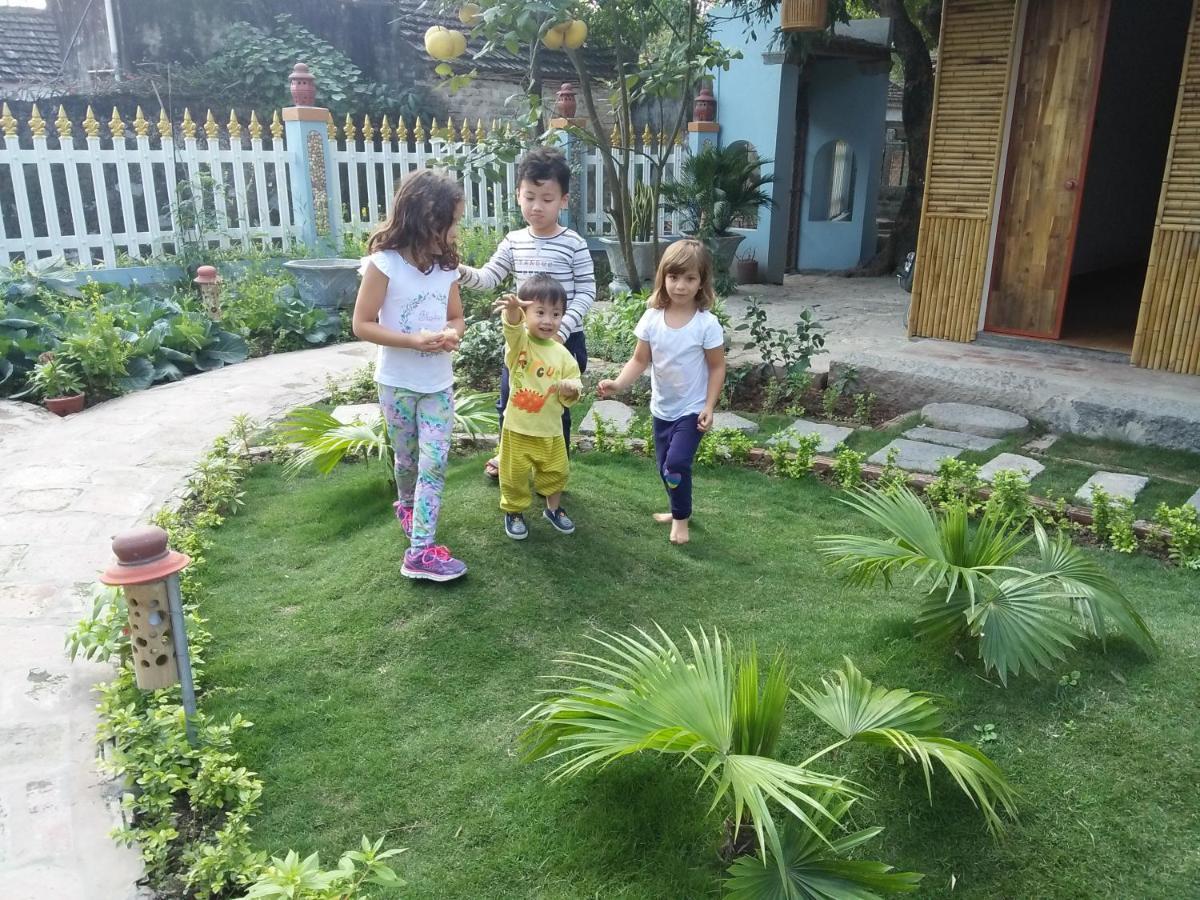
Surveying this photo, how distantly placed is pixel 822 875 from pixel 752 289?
28.7 feet

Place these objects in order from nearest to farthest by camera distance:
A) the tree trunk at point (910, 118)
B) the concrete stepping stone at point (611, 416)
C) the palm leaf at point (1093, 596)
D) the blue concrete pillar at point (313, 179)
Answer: the palm leaf at point (1093, 596) → the concrete stepping stone at point (611, 416) → the blue concrete pillar at point (313, 179) → the tree trunk at point (910, 118)

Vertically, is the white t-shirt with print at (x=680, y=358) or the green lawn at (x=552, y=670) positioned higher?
the white t-shirt with print at (x=680, y=358)

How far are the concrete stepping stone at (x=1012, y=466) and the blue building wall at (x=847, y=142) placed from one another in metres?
7.20

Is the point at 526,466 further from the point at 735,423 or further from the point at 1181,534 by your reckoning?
the point at 1181,534

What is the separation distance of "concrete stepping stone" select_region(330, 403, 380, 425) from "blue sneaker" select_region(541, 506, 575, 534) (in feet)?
3.81

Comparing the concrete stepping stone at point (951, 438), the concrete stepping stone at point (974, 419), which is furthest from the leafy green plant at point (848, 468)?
the concrete stepping stone at point (974, 419)

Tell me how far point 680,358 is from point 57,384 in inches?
157

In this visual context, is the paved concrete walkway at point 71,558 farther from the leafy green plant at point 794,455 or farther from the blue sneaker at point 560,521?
the leafy green plant at point 794,455

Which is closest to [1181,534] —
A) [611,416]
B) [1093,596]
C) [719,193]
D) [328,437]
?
[1093,596]

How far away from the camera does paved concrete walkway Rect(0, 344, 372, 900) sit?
2.23 meters

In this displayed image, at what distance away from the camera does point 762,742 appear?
2225mm

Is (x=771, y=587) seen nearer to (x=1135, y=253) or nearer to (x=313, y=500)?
(x=313, y=500)

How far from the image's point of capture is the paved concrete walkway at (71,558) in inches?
88.0

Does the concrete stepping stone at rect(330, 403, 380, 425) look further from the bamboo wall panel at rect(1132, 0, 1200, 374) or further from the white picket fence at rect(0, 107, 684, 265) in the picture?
the bamboo wall panel at rect(1132, 0, 1200, 374)
